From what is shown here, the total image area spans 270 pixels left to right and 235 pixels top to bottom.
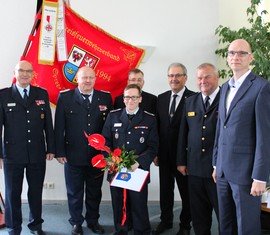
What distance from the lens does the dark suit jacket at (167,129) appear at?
289cm

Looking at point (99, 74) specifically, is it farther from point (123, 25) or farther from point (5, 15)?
point (5, 15)

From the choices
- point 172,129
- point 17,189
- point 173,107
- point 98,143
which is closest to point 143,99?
point 173,107

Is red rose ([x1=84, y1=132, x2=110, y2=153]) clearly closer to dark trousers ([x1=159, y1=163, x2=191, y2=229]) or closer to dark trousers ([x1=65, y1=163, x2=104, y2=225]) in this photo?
dark trousers ([x1=65, y1=163, x2=104, y2=225])

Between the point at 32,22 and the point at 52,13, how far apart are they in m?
0.49

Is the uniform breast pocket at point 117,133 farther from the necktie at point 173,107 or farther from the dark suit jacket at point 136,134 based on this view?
the necktie at point 173,107

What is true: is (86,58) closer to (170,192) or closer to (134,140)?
(134,140)

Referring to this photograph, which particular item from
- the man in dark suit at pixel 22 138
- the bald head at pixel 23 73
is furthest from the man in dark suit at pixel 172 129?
the bald head at pixel 23 73

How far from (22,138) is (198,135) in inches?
58.1

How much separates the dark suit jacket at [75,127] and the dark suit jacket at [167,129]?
0.59m

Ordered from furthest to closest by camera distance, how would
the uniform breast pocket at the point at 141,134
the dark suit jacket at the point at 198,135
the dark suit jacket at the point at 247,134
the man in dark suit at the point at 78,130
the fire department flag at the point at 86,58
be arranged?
the fire department flag at the point at 86,58 < the man in dark suit at the point at 78,130 < the uniform breast pocket at the point at 141,134 < the dark suit jacket at the point at 198,135 < the dark suit jacket at the point at 247,134

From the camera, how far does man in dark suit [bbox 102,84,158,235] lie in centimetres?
261

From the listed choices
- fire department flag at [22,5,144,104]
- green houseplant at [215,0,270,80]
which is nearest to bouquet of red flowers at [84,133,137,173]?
fire department flag at [22,5,144,104]

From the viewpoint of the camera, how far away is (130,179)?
2549 mm

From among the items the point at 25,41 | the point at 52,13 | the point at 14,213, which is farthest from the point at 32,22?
the point at 14,213
